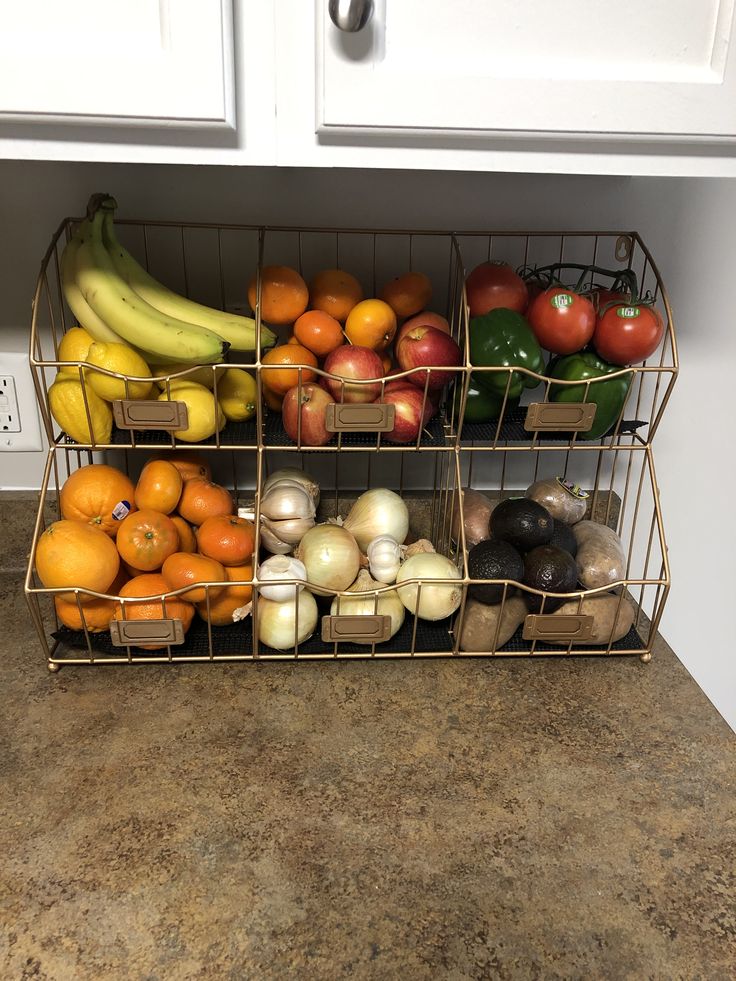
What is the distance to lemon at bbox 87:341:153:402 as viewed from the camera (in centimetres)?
82

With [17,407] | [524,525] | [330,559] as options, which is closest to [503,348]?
[524,525]

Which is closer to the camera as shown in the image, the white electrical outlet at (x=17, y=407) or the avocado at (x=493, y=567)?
the avocado at (x=493, y=567)

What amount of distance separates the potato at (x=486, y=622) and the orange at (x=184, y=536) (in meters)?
0.34

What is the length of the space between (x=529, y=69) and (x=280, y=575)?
0.57 m

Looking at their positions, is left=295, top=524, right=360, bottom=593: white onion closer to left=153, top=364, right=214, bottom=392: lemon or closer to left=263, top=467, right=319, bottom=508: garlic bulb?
left=263, top=467, right=319, bottom=508: garlic bulb

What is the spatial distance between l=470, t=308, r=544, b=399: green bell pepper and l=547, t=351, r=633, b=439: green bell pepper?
0.14 ft

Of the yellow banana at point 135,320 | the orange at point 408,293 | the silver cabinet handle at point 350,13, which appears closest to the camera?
the silver cabinet handle at point 350,13

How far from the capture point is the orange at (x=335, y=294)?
897 mm

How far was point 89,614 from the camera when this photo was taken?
2.84 feet

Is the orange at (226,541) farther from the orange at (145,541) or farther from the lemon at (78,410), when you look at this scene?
the lemon at (78,410)

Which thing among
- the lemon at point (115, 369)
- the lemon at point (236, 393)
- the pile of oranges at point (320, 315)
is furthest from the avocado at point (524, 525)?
the lemon at point (115, 369)

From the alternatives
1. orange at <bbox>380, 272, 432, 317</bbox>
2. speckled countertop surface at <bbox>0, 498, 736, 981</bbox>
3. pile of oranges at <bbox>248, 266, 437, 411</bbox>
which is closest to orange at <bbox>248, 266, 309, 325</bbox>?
pile of oranges at <bbox>248, 266, 437, 411</bbox>

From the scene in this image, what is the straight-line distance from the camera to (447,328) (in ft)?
3.04

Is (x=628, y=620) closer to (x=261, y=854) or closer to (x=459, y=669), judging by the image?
(x=459, y=669)
